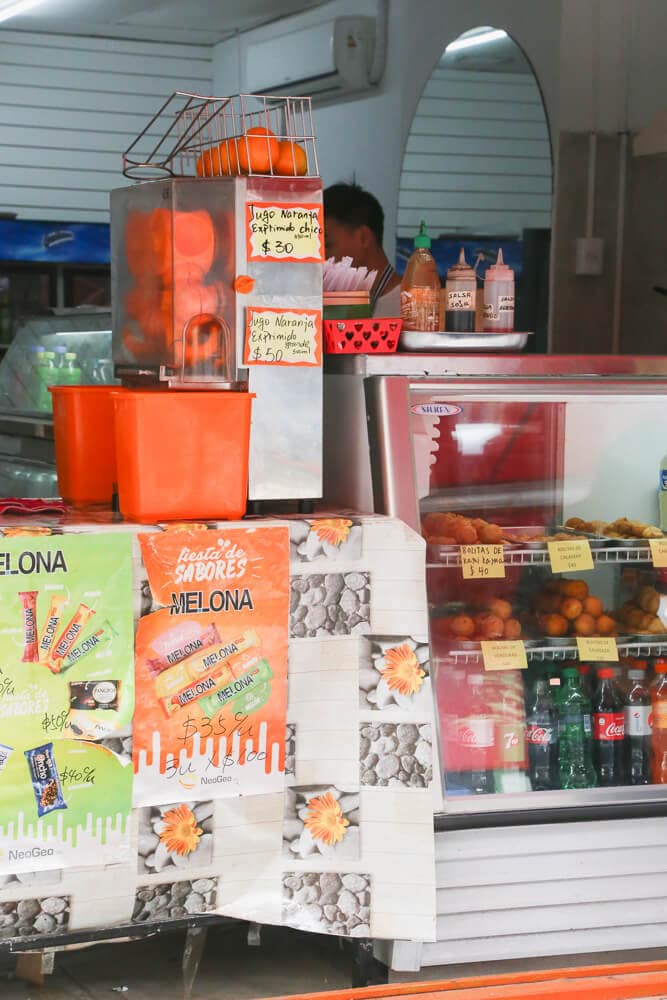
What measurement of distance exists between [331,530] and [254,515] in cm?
24

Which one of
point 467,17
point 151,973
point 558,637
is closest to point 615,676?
point 558,637

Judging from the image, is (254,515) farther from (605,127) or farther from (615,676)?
(605,127)

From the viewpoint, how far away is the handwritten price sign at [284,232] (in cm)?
304

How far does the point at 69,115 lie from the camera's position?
31.1ft

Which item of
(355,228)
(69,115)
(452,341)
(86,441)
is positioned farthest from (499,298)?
(69,115)

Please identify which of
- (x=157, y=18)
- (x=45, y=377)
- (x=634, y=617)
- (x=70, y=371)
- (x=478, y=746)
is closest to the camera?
(x=478, y=746)

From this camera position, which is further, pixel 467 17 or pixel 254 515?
pixel 467 17

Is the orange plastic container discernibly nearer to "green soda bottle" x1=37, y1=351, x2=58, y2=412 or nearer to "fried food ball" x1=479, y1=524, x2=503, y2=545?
"fried food ball" x1=479, y1=524, x2=503, y2=545

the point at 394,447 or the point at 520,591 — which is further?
the point at 520,591

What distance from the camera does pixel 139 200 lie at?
317 cm

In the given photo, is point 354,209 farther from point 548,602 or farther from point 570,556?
point 570,556

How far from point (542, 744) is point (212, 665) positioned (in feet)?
3.57

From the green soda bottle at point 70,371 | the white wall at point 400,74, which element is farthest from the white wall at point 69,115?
the green soda bottle at point 70,371

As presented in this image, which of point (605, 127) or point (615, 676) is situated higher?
point (605, 127)
